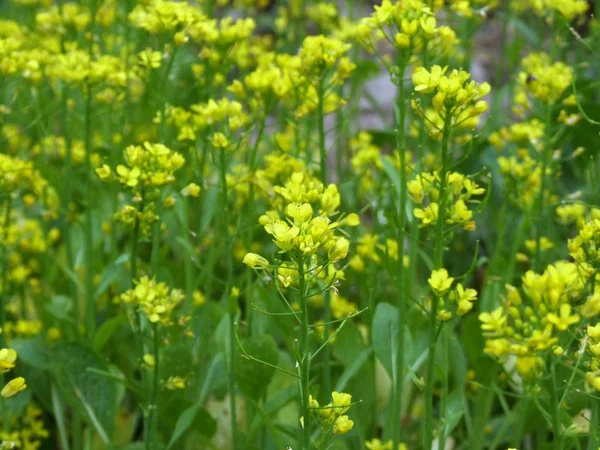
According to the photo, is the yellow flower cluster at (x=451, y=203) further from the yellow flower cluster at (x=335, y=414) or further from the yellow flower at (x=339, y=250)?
the yellow flower cluster at (x=335, y=414)

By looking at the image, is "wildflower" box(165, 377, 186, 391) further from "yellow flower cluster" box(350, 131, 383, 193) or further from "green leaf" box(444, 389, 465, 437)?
"yellow flower cluster" box(350, 131, 383, 193)

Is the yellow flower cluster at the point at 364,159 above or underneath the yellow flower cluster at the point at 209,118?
underneath

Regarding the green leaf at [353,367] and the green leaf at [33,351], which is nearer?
the green leaf at [353,367]

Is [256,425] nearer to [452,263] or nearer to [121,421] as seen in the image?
[121,421]

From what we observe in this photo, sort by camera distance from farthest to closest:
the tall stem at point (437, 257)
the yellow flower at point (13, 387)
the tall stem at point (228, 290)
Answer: the tall stem at point (228, 290) → the tall stem at point (437, 257) → the yellow flower at point (13, 387)

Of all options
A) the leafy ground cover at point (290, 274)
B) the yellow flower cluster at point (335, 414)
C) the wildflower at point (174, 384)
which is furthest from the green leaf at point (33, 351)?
the yellow flower cluster at point (335, 414)

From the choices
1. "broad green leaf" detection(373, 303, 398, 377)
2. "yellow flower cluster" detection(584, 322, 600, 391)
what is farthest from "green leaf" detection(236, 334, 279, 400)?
"yellow flower cluster" detection(584, 322, 600, 391)

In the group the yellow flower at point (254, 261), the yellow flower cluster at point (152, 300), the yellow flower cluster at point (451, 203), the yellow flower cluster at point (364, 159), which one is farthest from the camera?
the yellow flower cluster at point (364, 159)
